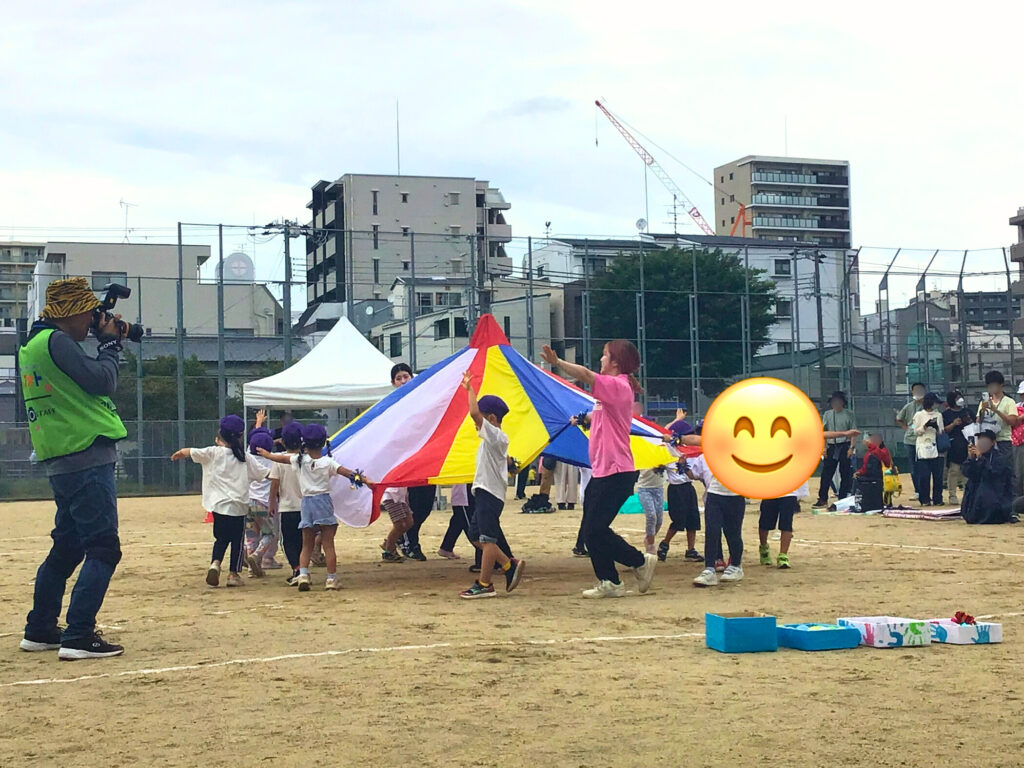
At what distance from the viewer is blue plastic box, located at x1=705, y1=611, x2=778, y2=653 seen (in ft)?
23.6

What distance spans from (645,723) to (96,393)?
3.90 metres

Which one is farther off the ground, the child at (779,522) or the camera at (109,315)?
the camera at (109,315)

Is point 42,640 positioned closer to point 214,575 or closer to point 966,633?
point 214,575

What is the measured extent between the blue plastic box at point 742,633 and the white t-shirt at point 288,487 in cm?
517

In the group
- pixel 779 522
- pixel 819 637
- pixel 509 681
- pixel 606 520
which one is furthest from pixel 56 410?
pixel 779 522

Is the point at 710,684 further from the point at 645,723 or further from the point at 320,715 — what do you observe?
the point at 320,715

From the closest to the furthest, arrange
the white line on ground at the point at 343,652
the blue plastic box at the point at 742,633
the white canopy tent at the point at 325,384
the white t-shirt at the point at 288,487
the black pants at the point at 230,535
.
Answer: the white line on ground at the point at 343,652 < the blue plastic box at the point at 742,633 < the black pants at the point at 230,535 < the white t-shirt at the point at 288,487 < the white canopy tent at the point at 325,384

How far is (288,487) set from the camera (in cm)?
1153

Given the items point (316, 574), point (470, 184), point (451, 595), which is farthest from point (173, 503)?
point (470, 184)

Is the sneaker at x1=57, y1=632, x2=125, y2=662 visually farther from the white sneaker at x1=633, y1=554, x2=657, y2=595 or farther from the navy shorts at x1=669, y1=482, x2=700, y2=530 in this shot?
the navy shorts at x1=669, y1=482, x2=700, y2=530

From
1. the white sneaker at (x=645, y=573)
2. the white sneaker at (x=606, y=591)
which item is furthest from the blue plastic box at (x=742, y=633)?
the white sneaker at (x=645, y=573)

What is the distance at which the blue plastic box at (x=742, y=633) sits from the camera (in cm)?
719

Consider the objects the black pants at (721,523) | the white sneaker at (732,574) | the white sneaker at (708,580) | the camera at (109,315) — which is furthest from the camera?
the white sneaker at (732,574)

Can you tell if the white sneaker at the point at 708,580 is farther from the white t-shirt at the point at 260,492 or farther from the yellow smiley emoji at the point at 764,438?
the white t-shirt at the point at 260,492
